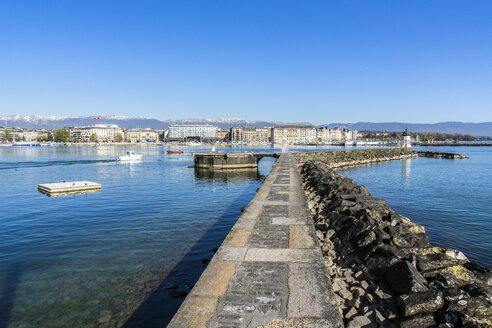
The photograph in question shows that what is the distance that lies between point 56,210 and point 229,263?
16.2m

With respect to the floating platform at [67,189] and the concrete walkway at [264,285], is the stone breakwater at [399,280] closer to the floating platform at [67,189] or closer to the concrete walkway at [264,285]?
the concrete walkway at [264,285]

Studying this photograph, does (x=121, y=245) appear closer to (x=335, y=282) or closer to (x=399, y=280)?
(x=335, y=282)

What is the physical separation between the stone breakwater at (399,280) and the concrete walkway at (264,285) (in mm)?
736

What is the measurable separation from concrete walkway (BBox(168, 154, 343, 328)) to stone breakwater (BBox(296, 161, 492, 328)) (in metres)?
0.74

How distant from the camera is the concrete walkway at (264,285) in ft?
Answer: 15.2

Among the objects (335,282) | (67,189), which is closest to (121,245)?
(335,282)

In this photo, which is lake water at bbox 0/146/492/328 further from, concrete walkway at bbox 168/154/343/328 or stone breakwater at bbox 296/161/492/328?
stone breakwater at bbox 296/161/492/328

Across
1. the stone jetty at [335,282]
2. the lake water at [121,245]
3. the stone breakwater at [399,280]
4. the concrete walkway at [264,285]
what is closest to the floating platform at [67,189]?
the lake water at [121,245]

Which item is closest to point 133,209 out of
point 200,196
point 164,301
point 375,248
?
point 200,196

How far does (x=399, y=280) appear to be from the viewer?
6.09 m

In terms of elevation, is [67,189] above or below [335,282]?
below

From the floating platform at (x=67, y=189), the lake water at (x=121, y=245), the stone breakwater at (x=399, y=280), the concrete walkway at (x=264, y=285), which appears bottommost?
the lake water at (x=121, y=245)

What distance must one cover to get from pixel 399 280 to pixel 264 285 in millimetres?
2744

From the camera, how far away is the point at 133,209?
730 inches
